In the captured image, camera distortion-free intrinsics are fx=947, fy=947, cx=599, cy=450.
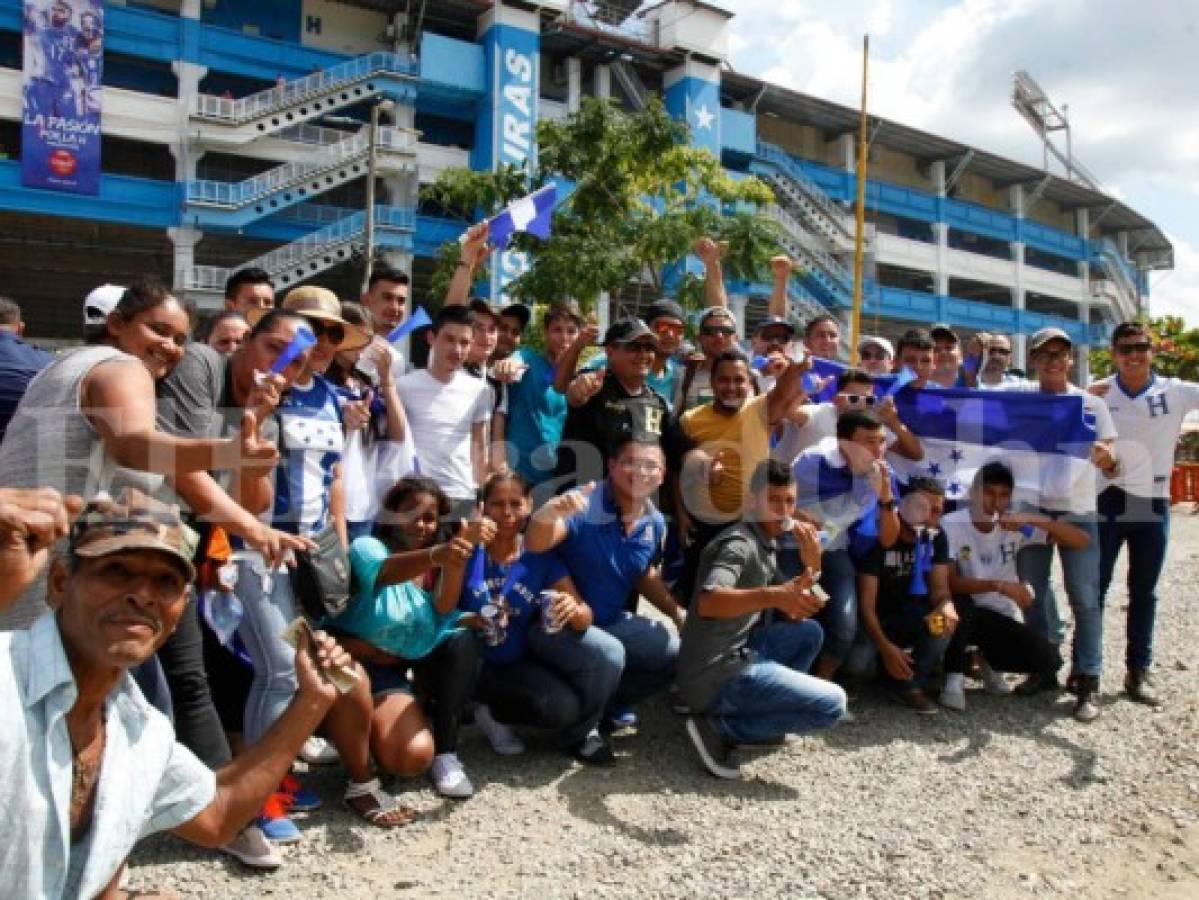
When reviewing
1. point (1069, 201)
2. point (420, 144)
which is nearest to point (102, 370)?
point (420, 144)

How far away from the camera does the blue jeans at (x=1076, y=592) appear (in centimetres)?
573

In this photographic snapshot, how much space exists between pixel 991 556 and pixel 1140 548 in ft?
2.99

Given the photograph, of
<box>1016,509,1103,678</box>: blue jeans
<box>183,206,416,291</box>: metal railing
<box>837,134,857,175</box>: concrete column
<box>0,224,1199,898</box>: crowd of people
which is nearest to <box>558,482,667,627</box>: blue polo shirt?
<box>0,224,1199,898</box>: crowd of people

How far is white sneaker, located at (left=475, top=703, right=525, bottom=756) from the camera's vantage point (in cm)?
475

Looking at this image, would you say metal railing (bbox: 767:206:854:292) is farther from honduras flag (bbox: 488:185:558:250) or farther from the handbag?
the handbag

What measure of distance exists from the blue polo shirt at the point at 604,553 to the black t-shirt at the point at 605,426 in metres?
0.44

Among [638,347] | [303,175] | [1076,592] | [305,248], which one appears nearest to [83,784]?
[638,347]

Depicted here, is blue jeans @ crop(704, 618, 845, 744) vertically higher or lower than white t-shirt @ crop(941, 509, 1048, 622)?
lower

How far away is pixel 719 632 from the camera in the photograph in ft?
15.2

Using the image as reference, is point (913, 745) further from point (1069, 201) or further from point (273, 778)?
point (1069, 201)

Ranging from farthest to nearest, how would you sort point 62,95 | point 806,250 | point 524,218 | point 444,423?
point 806,250 < point 62,95 < point 524,218 < point 444,423

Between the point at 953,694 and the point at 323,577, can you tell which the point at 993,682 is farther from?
the point at 323,577

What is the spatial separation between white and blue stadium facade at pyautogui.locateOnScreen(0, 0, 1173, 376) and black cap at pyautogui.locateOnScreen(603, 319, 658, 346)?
17712mm

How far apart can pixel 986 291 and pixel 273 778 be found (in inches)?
1829
